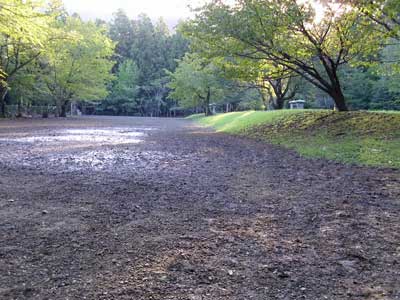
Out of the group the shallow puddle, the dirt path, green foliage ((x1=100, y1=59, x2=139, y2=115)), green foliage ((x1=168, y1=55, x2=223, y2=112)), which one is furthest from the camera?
green foliage ((x1=100, y1=59, x2=139, y2=115))

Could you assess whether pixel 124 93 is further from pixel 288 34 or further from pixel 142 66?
pixel 288 34

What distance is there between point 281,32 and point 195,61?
21452 mm

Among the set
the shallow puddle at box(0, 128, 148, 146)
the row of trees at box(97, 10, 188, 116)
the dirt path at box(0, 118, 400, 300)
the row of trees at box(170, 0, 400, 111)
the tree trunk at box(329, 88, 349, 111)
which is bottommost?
the dirt path at box(0, 118, 400, 300)

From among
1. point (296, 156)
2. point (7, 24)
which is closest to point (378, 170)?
point (296, 156)

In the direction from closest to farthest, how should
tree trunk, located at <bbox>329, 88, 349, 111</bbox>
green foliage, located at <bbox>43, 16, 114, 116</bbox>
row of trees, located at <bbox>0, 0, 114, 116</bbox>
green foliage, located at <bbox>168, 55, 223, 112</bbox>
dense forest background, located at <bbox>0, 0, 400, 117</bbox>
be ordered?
dense forest background, located at <bbox>0, 0, 400, 117</bbox>
tree trunk, located at <bbox>329, 88, 349, 111</bbox>
row of trees, located at <bbox>0, 0, 114, 116</bbox>
green foliage, located at <bbox>43, 16, 114, 116</bbox>
green foliage, located at <bbox>168, 55, 223, 112</bbox>

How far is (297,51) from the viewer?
1118cm

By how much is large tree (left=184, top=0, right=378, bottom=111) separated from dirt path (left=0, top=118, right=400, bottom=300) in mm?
5669

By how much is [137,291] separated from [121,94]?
5109cm

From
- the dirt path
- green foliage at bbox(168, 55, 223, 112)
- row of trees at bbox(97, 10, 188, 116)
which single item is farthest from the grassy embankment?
row of trees at bbox(97, 10, 188, 116)

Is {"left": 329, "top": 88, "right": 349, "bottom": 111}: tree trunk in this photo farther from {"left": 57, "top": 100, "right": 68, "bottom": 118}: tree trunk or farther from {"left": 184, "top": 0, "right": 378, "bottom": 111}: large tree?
{"left": 57, "top": 100, "right": 68, "bottom": 118}: tree trunk

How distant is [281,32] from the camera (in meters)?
10.3

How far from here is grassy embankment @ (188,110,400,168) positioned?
22.0ft

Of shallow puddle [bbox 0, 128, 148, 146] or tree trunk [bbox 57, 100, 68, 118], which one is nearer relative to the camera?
shallow puddle [bbox 0, 128, 148, 146]

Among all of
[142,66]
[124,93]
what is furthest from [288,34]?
[142,66]
